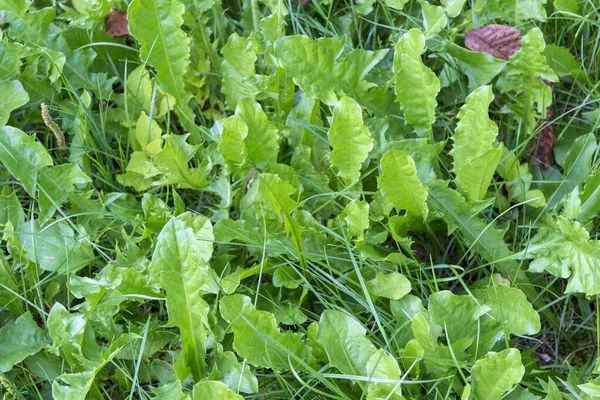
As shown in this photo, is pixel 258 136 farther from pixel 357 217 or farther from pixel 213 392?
pixel 213 392

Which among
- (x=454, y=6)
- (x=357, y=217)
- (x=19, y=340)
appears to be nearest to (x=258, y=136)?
(x=357, y=217)

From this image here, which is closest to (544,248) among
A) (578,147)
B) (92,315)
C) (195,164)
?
(578,147)

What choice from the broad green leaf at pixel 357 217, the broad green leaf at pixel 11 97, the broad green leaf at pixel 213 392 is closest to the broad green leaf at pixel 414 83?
the broad green leaf at pixel 357 217

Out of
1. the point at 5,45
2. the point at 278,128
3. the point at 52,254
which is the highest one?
the point at 5,45

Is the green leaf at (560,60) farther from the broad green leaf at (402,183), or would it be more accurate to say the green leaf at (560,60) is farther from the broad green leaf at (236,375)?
the broad green leaf at (236,375)

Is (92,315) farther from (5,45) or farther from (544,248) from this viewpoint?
(544,248)

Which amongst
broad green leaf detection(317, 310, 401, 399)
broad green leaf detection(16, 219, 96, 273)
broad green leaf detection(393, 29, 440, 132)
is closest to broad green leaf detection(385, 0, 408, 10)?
broad green leaf detection(393, 29, 440, 132)

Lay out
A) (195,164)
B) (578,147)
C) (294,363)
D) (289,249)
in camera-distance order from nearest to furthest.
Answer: (294,363)
(289,249)
(578,147)
(195,164)
